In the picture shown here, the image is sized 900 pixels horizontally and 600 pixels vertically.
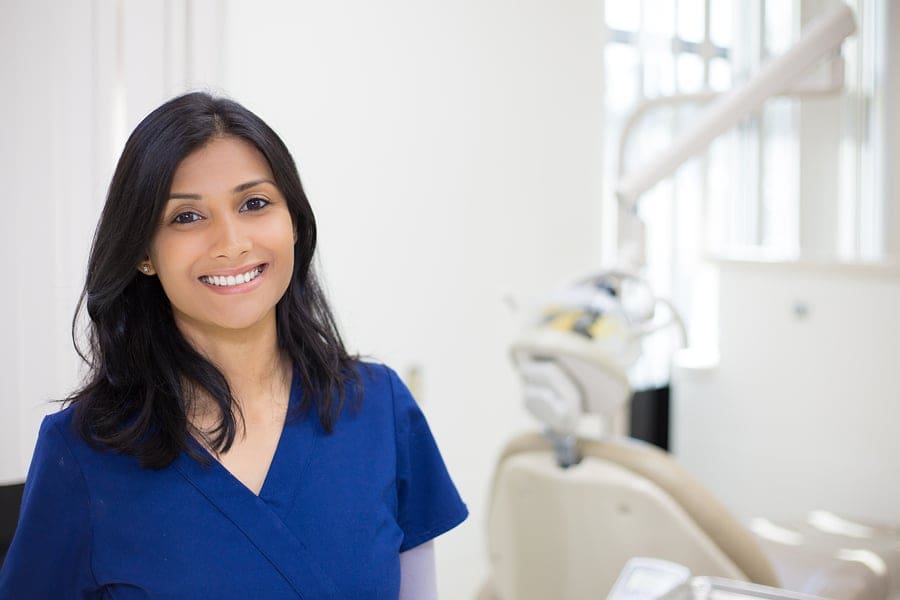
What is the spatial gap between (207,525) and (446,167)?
162 centimetres

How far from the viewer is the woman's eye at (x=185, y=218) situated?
952 millimetres

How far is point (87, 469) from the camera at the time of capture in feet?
3.03

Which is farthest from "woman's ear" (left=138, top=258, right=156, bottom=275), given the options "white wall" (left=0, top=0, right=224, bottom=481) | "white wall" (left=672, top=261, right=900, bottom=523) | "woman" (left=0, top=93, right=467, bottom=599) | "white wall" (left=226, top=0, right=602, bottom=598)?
Result: "white wall" (left=672, top=261, right=900, bottom=523)

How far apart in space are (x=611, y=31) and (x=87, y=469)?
8.76 feet

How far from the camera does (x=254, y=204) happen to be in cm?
99

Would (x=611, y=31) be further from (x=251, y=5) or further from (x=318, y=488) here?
(x=318, y=488)

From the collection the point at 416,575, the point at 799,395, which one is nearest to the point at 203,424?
the point at 416,575

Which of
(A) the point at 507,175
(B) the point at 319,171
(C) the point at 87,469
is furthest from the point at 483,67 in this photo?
(C) the point at 87,469

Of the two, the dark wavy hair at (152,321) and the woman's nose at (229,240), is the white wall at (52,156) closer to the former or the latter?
the dark wavy hair at (152,321)

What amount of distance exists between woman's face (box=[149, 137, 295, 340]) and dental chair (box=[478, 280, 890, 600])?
0.93 metres

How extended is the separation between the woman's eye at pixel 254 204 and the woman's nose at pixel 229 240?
0.09 feet

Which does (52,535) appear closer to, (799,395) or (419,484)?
(419,484)

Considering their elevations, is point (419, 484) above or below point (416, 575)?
above

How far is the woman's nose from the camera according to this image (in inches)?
37.2
